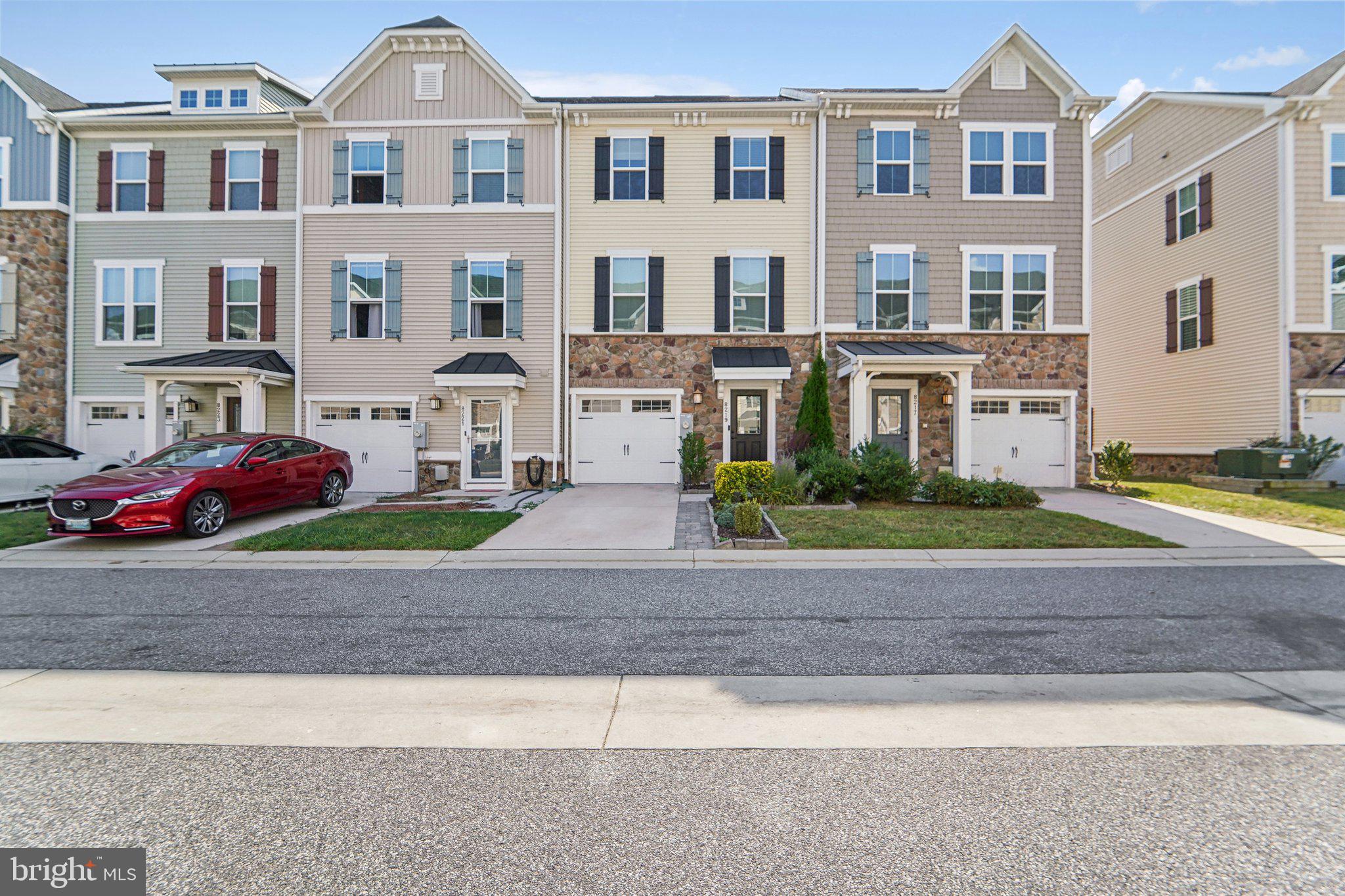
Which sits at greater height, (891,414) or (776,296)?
(776,296)

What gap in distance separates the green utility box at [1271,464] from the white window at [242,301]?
23.4 m

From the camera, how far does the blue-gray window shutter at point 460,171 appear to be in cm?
1600

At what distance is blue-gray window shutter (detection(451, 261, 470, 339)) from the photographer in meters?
16.0

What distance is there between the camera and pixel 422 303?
16.1 meters

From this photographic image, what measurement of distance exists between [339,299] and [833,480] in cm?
1260

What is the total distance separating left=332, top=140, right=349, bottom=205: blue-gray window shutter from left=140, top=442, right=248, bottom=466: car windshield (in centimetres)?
779

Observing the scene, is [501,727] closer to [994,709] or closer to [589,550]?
[994,709]

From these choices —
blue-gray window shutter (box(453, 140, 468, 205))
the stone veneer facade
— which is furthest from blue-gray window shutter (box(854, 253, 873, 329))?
the stone veneer facade

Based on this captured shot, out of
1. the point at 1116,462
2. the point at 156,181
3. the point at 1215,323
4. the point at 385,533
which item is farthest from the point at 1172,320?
the point at 156,181

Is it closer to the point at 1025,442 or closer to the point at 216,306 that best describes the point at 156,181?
the point at 216,306

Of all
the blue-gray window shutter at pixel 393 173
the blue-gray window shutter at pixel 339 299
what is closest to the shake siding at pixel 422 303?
the blue-gray window shutter at pixel 339 299

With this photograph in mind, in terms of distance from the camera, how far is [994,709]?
12.9 ft

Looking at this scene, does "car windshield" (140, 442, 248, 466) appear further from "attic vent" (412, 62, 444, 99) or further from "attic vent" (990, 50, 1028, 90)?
"attic vent" (990, 50, 1028, 90)

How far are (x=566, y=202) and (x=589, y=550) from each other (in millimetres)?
10531
